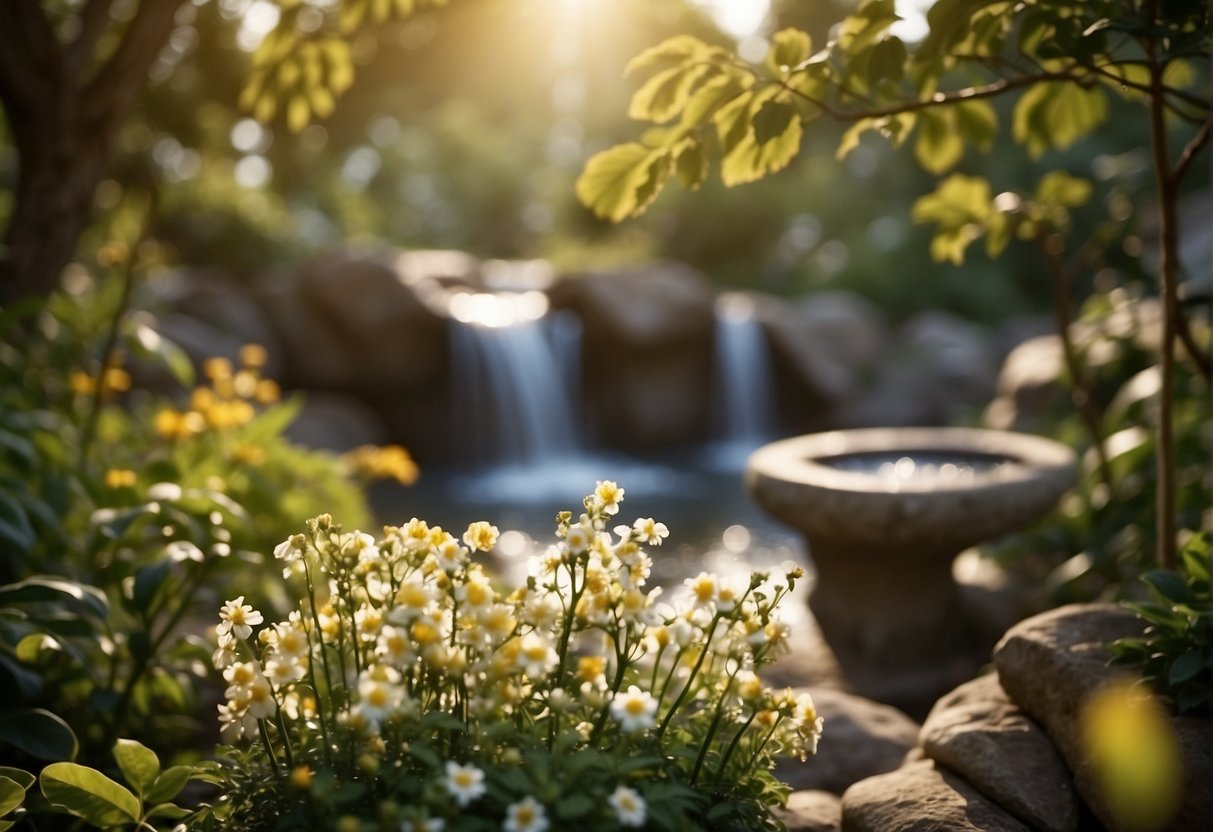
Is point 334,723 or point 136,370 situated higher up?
point 136,370

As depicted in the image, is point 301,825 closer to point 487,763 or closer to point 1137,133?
point 487,763

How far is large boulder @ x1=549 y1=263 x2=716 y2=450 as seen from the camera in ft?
36.6

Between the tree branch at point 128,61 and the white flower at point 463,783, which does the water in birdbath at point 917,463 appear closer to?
the tree branch at point 128,61

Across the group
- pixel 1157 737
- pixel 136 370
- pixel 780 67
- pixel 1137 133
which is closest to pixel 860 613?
pixel 1157 737

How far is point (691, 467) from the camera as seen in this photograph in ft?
34.3

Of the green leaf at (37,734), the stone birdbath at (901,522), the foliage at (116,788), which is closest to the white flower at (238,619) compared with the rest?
the foliage at (116,788)

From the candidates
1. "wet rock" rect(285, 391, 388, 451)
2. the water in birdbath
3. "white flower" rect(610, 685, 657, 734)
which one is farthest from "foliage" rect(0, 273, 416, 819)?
"wet rock" rect(285, 391, 388, 451)

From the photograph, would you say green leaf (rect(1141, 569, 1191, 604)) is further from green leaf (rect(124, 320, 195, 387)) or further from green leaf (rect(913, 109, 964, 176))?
green leaf (rect(124, 320, 195, 387))

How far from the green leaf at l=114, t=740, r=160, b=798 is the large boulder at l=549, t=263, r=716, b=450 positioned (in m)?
9.20

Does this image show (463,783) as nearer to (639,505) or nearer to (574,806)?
(574,806)

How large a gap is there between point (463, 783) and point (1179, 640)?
1511 mm

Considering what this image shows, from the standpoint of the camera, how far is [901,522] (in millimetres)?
3877

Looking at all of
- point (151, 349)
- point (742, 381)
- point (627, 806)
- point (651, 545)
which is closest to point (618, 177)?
point (627, 806)

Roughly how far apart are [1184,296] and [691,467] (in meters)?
7.37
